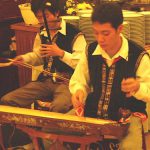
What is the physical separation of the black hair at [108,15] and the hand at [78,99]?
1.33 feet

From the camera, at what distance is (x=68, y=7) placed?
133 inches

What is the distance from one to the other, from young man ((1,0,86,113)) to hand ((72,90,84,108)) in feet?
1.92

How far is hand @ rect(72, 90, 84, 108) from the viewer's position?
1.87 meters

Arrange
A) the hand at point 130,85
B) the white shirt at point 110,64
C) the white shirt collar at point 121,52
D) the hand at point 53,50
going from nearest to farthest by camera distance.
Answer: the hand at point 130,85 → the white shirt at point 110,64 → the white shirt collar at point 121,52 → the hand at point 53,50

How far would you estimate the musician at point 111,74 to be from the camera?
1.80 metres

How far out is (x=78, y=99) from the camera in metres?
1.89

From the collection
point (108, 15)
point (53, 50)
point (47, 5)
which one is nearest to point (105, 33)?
point (108, 15)

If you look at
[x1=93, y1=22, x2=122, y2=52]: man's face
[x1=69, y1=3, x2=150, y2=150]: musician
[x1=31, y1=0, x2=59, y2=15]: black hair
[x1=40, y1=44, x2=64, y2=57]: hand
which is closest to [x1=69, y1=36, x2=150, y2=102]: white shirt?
[x1=69, y1=3, x2=150, y2=150]: musician

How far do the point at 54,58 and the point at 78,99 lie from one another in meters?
0.87

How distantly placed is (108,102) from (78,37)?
802mm

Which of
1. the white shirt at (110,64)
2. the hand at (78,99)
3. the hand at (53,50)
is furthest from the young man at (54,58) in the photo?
the hand at (78,99)

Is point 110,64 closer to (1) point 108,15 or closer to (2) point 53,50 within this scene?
(1) point 108,15

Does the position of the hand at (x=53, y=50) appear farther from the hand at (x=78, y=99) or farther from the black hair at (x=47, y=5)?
the hand at (x=78, y=99)

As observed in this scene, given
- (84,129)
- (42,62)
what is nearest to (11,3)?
(42,62)
